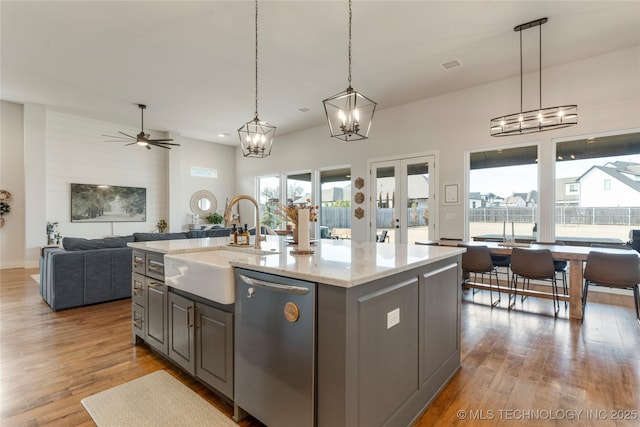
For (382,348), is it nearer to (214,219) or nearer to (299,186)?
(299,186)

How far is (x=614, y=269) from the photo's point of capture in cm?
319

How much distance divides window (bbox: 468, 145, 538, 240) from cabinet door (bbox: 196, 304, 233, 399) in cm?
476

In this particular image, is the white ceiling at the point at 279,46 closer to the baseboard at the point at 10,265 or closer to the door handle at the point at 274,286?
the door handle at the point at 274,286

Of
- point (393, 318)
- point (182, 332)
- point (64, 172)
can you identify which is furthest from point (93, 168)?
point (393, 318)

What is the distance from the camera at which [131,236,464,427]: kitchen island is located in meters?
1.33

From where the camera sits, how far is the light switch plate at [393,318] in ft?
5.09

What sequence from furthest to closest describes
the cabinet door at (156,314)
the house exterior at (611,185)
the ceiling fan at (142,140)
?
the ceiling fan at (142,140) → the house exterior at (611,185) → the cabinet door at (156,314)

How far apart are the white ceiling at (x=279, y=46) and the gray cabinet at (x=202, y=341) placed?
10.00 feet

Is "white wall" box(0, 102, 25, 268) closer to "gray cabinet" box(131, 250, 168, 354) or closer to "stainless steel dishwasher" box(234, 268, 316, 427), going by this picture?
"gray cabinet" box(131, 250, 168, 354)

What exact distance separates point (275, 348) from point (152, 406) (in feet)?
3.54

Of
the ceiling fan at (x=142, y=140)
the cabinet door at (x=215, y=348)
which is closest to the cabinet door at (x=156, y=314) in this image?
the cabinet door at (x=215, y=348)

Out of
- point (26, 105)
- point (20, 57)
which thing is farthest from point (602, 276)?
point (26, 105)

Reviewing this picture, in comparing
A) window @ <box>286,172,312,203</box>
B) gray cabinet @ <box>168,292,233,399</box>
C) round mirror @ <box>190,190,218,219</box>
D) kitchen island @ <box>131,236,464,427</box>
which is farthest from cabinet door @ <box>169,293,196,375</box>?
round mirror @ <box>190,190,218,219</box>

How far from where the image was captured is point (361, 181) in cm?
683
